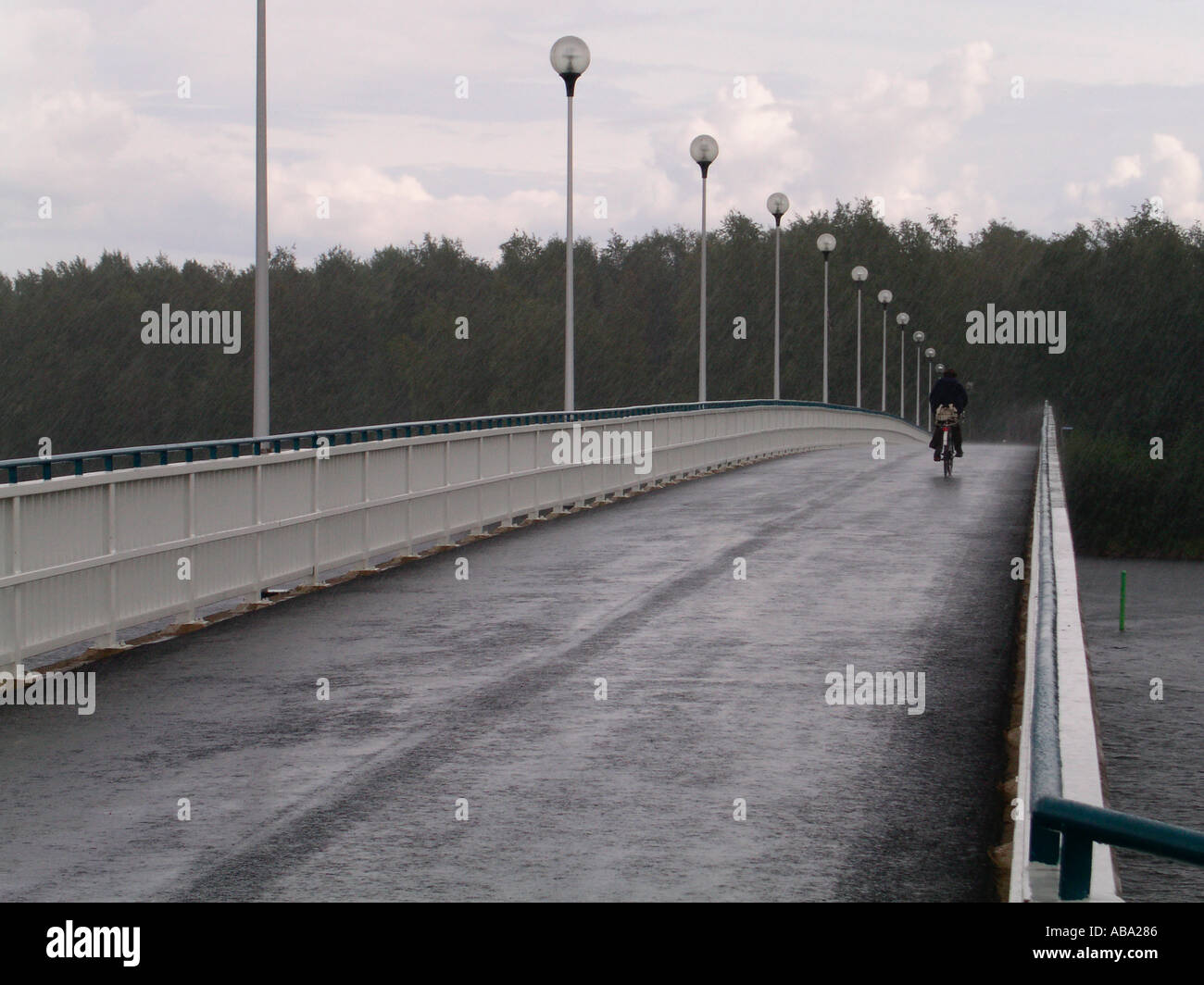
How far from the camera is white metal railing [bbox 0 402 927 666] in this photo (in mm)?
11000

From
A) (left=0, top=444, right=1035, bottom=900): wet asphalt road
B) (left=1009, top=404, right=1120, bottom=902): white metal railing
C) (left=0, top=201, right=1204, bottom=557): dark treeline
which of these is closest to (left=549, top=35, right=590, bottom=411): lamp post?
(left=0, top=444, right=1035, bottom=900): wet asphalt road

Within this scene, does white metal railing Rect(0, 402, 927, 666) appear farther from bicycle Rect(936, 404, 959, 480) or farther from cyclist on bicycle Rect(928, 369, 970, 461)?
bicycle Rect(936, 404, 959, 480)

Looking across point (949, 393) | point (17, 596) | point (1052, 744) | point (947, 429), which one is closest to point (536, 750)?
point (17, 596)

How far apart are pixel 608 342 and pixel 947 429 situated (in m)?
138

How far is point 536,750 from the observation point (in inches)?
346

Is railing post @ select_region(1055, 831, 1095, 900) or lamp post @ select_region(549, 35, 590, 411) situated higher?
lamp post @ select_region(549, 35, 590, 411)

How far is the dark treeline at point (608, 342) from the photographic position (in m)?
145

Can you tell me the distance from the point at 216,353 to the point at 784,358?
50.4 metres

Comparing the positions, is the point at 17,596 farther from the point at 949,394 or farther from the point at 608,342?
the point at 608,342

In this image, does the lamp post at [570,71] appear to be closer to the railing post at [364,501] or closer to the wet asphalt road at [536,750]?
the railing post at [364,501]

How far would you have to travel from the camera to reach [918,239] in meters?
172

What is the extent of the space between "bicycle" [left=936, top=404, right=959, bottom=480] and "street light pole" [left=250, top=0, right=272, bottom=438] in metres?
16.5

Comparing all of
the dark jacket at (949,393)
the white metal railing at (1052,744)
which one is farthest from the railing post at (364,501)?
the dark jacket at (949,393)
